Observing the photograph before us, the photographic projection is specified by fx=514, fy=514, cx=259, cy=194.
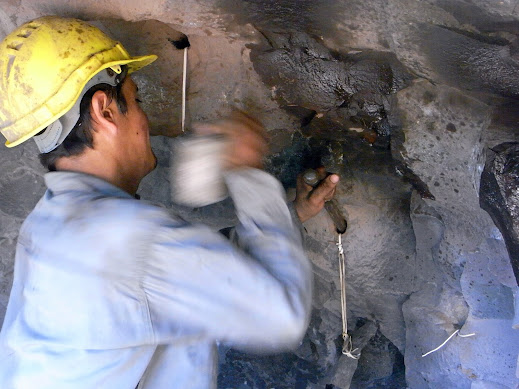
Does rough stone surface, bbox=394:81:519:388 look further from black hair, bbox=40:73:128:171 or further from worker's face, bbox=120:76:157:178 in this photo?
black hair, bbox=40:73:128:171

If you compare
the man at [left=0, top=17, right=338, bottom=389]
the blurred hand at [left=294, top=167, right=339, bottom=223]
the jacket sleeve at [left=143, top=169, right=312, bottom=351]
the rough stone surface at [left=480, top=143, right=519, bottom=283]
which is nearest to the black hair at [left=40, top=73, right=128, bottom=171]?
the man at [left=0, top=17, right=338, bottom=389]

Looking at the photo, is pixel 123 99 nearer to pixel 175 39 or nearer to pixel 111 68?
pixel 111 68

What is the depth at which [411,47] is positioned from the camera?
142 centimetres

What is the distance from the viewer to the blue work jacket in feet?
3.97

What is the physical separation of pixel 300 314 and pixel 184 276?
0.30 meters

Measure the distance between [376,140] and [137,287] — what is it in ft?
3.51

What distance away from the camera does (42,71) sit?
1.45 meters

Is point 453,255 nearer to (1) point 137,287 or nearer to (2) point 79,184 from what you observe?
(1) point 137,287

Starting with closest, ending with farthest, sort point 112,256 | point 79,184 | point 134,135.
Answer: point 112,256 → point 79,184 → point 134,135

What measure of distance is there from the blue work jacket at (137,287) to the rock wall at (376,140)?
562 millimetres

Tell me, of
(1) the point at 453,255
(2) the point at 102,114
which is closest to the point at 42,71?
(2) the point at 102,114

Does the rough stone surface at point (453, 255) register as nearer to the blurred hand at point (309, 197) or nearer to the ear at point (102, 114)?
the blurred hand at point (309, 197)

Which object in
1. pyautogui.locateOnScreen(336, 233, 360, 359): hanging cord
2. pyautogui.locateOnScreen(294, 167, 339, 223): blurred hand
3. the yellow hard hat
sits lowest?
pyautogui.locateOnScreen(336, 233, 360, 359): hanging cord

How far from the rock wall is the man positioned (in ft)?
1.10
